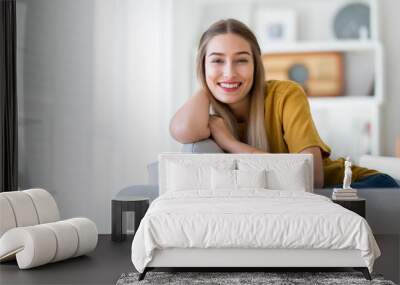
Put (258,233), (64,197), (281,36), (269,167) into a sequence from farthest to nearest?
(281,36), (64,197), (269,167), (258,233)

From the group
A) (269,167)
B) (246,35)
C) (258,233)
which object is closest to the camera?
(258,233)

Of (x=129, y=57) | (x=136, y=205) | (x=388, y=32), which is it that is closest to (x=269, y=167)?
(x=136, y=205)

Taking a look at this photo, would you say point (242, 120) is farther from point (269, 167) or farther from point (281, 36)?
point (281, 36)

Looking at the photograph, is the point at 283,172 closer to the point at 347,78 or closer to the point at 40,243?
the point at 40,243

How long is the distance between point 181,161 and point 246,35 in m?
1.08

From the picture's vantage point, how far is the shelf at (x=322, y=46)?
24.9 feet

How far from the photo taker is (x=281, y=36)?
7.74 meters

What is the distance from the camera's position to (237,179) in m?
4.39

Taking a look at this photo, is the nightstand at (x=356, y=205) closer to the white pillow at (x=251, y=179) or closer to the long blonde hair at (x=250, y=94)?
the white pillow at (x=251, y=179)

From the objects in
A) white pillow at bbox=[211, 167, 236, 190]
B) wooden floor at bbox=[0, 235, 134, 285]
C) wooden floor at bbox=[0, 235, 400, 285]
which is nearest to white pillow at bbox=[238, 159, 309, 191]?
white pillow at bbox=[211, 167, 236, 190]

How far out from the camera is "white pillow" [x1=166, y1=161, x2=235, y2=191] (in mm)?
4426

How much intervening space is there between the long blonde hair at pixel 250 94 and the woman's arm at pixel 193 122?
147 millimetres

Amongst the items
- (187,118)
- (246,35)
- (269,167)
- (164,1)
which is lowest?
(269,167)

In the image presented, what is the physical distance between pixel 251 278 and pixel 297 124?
5.22ft
